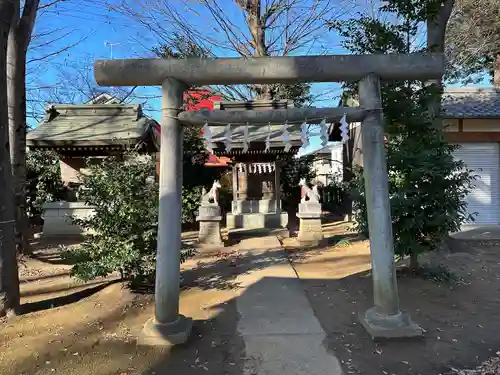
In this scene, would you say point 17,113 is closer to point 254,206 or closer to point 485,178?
point 254,206

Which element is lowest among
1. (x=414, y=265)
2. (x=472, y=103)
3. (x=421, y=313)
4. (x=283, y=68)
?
(x=421, y=313)

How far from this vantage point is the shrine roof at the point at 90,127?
11.8m

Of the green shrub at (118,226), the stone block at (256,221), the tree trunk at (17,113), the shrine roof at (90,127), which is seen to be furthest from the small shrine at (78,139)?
the green shrub at (118,226)

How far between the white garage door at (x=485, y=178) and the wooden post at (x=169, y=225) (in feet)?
37.2

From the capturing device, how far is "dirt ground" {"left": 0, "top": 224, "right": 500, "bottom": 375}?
3500 mm

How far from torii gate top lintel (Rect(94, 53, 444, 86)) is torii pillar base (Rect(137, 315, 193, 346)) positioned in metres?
2.68

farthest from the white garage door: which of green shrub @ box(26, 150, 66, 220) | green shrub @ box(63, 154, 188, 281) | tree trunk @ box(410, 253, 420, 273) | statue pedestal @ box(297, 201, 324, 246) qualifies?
green shrub @ box(26, 150, 66, 220)

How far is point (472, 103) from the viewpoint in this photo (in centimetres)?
1276

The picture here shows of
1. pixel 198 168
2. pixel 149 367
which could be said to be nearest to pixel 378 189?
pixel 149 367

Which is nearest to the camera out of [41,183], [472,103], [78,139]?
[78,139]

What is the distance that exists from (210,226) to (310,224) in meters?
2.93

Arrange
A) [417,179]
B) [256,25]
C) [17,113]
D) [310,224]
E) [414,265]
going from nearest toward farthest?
[417,179] < [414,265] < [17,113] < [310,224] < [256,25]

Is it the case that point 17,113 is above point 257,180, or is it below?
above

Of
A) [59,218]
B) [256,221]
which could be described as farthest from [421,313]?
[59,218]
